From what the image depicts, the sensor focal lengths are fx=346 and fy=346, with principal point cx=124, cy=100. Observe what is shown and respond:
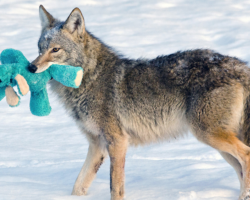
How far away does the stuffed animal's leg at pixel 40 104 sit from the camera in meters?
3.77

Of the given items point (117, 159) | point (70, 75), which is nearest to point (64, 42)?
point (70, 75)

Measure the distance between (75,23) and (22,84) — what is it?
116 cm

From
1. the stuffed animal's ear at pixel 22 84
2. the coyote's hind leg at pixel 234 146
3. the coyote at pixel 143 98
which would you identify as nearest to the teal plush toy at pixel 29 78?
the stuffed animal's ear at pixel 22 84

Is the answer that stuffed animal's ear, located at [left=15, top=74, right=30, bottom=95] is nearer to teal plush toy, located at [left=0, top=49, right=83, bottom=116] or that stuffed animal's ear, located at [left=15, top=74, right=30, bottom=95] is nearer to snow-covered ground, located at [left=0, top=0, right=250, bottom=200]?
teal plush toy, located at [left=0, top=49, right=83, bottom=116]

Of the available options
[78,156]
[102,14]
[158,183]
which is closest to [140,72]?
[158,183]

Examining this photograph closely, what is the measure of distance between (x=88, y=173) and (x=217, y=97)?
1850 mm

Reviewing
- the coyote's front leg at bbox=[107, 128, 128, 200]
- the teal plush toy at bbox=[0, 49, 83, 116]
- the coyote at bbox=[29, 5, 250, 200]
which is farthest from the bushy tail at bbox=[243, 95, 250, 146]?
the teal plush toy at bbox=[0, 49, 83, 116]

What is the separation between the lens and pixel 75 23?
4.19m

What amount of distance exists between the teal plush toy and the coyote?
4.1 inches

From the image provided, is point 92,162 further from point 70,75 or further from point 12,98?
point 12,98

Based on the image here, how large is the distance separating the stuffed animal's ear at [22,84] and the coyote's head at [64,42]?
381 millimetres

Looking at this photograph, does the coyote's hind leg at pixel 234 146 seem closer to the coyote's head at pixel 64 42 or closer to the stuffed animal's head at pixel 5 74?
the coyote's head at pixel 64 42

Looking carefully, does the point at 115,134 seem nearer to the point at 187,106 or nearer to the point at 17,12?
the point at 187,106

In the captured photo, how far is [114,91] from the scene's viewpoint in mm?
4090
